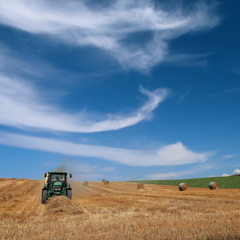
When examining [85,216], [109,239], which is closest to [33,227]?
[85,216]

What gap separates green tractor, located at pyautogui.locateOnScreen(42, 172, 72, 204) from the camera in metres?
18.4

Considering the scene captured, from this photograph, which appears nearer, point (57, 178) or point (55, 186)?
point (55, 186)

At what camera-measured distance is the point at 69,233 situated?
7852 millimetres

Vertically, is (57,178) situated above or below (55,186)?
above

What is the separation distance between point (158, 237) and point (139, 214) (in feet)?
14.7

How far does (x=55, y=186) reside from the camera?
18891 millimetres

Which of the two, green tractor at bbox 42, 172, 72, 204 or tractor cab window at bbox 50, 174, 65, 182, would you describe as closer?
green tractor at bbox 42, 172, 72, 204

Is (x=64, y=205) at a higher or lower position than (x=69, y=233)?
higher

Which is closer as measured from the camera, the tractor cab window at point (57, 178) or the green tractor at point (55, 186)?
the green tractor at point (55, 186)

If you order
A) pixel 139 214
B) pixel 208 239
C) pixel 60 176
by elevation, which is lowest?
pixel 208 239

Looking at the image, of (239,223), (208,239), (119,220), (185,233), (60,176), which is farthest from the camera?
(60,176)

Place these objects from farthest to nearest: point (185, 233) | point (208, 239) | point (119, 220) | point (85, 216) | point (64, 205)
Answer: point (64, 205) < point (85, 216) < point (119, 220) < point (185, 233) < point (208, 239)

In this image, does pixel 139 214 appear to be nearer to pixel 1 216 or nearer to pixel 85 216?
pixel 85 216

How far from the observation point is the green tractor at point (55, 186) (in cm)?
1839
